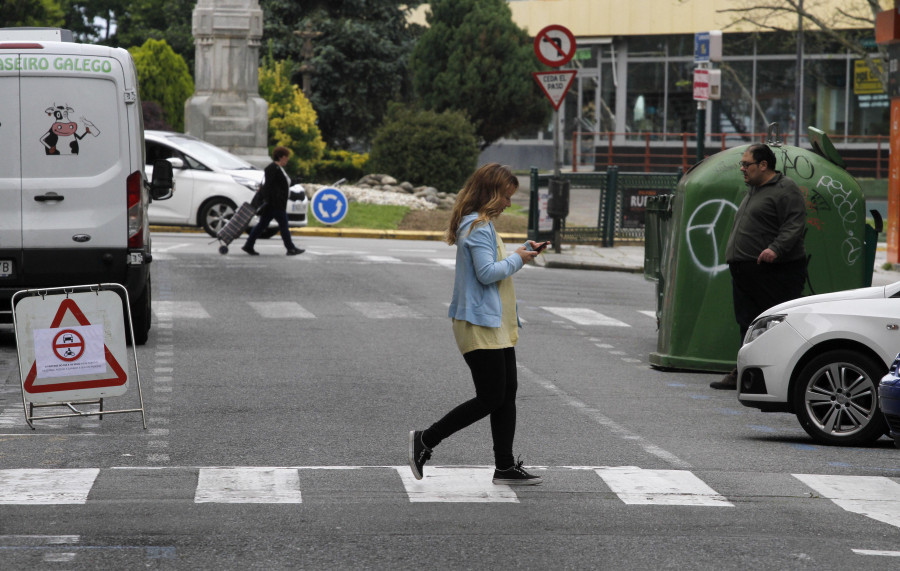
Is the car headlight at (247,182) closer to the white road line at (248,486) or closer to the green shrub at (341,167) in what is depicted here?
the white road line at (248,486)

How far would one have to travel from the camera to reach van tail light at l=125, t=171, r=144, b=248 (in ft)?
40.7

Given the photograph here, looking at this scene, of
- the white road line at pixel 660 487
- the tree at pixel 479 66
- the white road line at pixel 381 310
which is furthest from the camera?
the tree at pixel 479 66

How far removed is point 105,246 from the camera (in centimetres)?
1236

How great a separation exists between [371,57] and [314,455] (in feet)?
139

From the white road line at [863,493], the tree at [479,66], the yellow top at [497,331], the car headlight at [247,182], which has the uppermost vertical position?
the tree at [479,66]

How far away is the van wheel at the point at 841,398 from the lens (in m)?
8.82

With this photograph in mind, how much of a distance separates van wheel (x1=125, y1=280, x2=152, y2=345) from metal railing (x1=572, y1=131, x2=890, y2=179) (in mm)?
30903

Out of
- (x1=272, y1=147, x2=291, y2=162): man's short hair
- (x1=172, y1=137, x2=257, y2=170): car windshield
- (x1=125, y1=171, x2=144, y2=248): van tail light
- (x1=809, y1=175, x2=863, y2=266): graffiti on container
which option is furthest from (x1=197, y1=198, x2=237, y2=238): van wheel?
(x1=809, y1=175, x2=863, y2=266): graffiti on container

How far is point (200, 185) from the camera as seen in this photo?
973 inches

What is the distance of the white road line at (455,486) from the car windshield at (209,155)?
697 inches

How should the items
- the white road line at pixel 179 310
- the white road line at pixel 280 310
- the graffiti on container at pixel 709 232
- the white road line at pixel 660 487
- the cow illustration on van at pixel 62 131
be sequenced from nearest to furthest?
the white road line at pixel 660 487, the graffiti on container at pixel 709 232, the cow illustration on van at pixel 62 131, the white road line at pixel 179 310, the white road line at pixel 280 310

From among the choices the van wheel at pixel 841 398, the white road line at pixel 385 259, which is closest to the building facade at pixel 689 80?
the white road line at pixel 385 259

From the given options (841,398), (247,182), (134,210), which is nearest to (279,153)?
(247,182)

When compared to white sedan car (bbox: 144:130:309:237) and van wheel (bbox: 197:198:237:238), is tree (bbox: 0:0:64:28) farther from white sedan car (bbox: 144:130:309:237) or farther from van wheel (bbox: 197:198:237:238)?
van wheel (bbox: 197:198:237:238)
